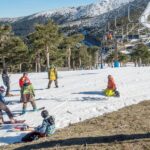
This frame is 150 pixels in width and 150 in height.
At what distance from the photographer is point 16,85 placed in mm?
35844

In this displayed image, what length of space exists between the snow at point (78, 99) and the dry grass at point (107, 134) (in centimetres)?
115

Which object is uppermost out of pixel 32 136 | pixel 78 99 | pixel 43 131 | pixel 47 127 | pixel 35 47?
pixel 35 47

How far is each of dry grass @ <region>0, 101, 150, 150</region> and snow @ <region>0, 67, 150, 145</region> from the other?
3.77ft

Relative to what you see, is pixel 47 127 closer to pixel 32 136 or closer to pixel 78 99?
pixel 32 136

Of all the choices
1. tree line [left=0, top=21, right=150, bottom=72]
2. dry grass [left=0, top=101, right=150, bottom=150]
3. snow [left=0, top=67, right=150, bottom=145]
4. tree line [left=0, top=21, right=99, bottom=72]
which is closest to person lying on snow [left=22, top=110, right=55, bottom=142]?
dry grass [left=0, top=101, right=150, bottom=150]

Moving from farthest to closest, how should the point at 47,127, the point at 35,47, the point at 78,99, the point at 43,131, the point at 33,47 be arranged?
the point at 33,47 < the point at 35,47 < the point at 78,99 < the point at 47,127 < the point at 43,131

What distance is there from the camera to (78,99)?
25672 millimetres

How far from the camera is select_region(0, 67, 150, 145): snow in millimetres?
20688

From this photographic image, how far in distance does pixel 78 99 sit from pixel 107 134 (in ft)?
33.0

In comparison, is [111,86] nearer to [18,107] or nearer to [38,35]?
[18,107]

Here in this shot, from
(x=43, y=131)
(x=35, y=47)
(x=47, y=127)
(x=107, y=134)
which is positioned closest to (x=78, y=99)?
(x=47, y=127)

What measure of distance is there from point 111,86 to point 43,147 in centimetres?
1245

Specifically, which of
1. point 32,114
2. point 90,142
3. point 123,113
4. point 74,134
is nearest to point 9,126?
point 32,114

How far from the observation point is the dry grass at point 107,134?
13.8 meters
